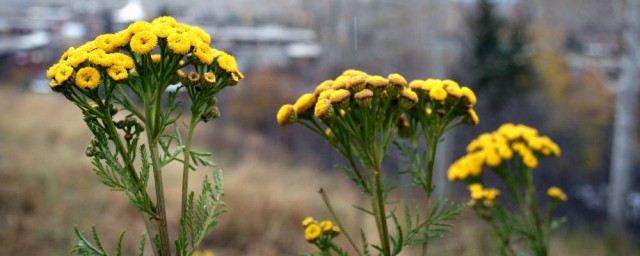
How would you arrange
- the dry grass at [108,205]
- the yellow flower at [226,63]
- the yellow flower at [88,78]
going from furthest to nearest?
the dry grass at [108,205]
the yellow flower at [226,63]
the yellow flower at [88,78]

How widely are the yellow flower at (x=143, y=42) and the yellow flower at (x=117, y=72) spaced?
53mm

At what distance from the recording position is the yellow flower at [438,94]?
1503 millimetres

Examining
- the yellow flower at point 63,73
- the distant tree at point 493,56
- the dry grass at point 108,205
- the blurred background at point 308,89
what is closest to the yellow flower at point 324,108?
the yellow flower at point 63,73

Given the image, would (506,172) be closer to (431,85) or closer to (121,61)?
(431,85)

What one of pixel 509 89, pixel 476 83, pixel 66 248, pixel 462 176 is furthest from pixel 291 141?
pixel 462 176

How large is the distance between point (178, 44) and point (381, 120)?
572mm

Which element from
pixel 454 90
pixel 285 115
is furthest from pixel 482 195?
pixel 285 115

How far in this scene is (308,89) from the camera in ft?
91.9

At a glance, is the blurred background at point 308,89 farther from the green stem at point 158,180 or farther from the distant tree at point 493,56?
the green stem at point 158,180

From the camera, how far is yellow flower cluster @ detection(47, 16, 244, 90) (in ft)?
3.95

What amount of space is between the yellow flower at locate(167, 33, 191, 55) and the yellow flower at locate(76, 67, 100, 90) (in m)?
0.18

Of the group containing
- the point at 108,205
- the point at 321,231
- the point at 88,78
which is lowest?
the point at 108,205

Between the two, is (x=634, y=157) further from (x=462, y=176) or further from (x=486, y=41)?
(x=462, y=176)

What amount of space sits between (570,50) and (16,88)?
28257 millimetres
